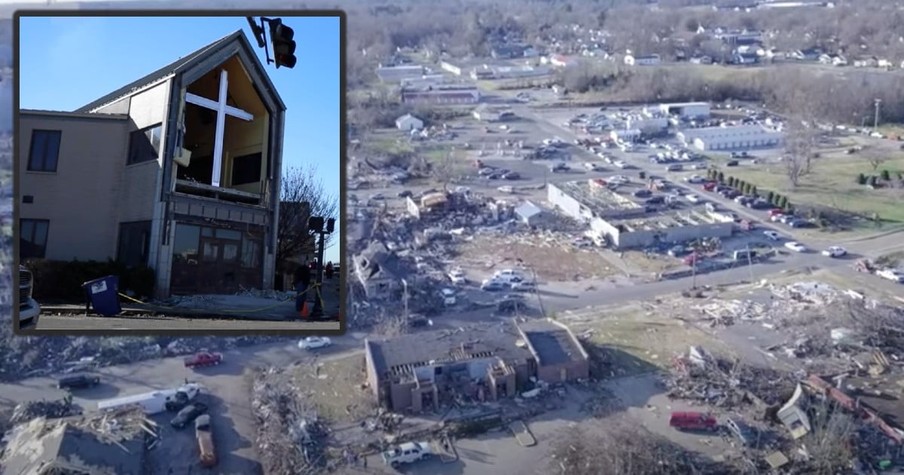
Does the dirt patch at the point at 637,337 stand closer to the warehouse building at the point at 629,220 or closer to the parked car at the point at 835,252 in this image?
the warehouse building at the point at 629,220

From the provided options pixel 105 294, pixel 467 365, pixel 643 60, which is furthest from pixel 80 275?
pixel 643 60

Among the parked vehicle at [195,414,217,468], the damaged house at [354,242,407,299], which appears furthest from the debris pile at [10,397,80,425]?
the damaged house at [354,242,407,299]

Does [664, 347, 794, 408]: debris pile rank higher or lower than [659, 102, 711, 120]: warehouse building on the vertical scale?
lower

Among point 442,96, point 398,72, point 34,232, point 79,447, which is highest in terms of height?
point 398,72

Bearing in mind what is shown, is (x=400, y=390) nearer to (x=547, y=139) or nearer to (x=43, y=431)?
(x=43, y=431)

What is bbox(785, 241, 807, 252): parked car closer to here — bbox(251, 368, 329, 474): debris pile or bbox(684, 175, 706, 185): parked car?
bbox(684, 175, 706, 185): parked car

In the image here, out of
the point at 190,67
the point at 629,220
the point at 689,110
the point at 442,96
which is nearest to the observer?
the point at 190,67

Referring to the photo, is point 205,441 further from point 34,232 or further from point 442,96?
point 442,96
